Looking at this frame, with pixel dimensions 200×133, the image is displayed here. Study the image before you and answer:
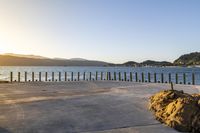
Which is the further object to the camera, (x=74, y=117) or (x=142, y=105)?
(x=142, y=105)

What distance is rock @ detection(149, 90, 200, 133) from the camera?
35.5 ft

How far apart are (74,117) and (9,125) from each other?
237 centimetres

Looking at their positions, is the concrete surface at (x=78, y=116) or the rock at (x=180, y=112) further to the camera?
the concrete surface at (x=78, y=116)

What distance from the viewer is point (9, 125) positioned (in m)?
11.5

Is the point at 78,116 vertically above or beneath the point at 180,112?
beneath

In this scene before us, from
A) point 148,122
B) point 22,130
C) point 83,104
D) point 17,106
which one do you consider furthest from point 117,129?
point 17,106

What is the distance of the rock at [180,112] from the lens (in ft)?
35.5

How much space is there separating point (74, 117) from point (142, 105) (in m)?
3.48

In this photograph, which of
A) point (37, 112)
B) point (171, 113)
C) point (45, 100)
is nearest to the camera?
point (171, 113)

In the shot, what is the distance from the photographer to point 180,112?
1123 cm

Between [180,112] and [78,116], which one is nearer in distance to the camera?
[180,112]

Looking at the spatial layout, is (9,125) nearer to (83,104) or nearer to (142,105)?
(83,104)

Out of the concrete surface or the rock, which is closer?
the rock

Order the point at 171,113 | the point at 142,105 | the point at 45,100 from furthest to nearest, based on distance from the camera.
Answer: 1. the point at 45,100
2. the point at 142,105
3. the point at 171,113
